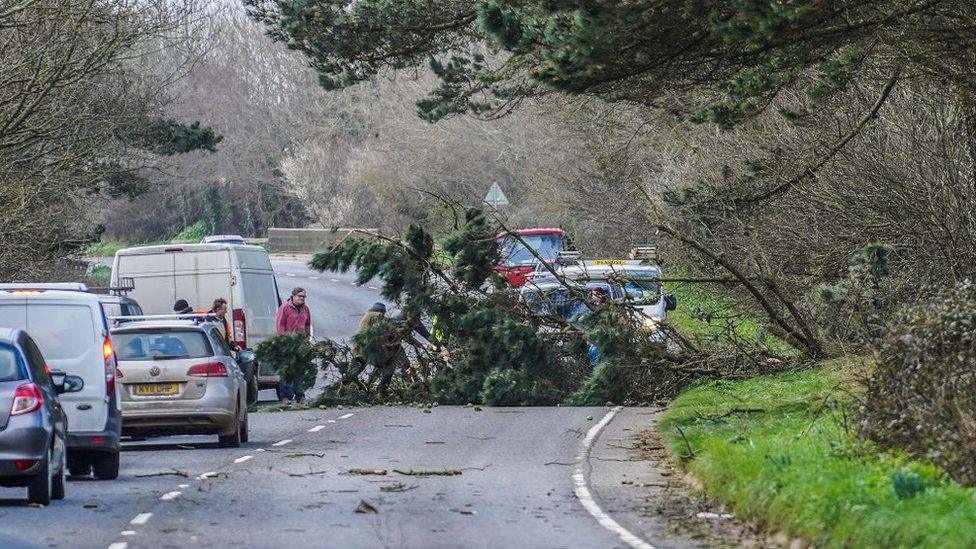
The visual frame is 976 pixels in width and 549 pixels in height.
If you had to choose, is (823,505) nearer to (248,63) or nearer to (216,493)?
(216,493)

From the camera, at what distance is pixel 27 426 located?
46.1 feet

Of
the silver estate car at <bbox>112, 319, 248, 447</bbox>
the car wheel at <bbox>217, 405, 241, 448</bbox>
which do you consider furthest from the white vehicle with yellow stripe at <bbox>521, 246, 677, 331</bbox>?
the car wheel at <bbox>217, 405, 241, 448</bbox>

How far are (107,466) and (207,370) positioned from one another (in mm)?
4063

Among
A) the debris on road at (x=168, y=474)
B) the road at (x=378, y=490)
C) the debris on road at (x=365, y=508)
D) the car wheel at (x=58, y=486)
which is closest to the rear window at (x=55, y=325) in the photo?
the road at (x=378, y=490)

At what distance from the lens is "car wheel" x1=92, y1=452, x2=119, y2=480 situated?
1684cm

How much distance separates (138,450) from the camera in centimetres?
2095

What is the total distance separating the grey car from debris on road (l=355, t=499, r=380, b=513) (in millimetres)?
2644

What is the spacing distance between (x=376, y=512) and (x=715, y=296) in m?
20.5

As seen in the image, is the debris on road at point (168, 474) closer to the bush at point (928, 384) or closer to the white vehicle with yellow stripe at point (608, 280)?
the bush at point (928, 384)

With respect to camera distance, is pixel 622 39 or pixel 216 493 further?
pixel 622 39

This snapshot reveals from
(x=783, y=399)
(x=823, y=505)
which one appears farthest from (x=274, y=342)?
(x=823, y=505)

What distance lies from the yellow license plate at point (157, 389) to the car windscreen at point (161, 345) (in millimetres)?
363

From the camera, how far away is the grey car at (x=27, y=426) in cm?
1393

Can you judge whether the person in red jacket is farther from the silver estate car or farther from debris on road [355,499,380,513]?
debris on road [355,499,380,513]
